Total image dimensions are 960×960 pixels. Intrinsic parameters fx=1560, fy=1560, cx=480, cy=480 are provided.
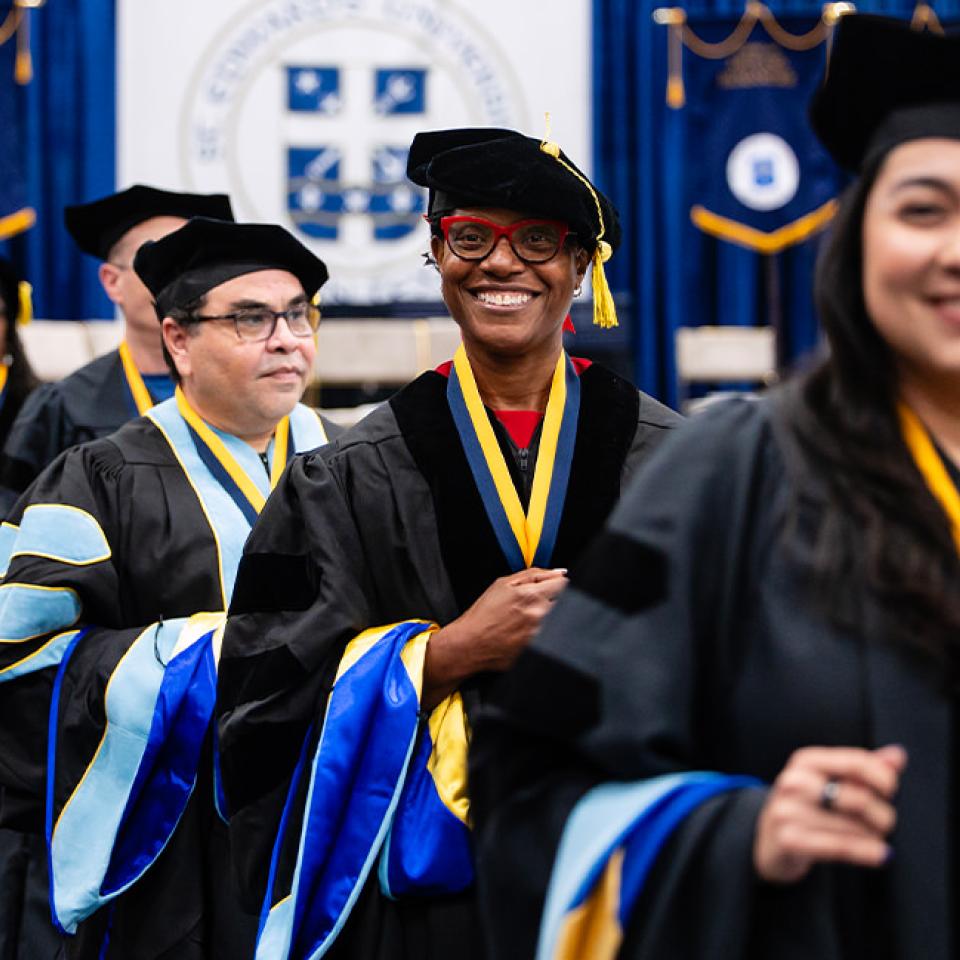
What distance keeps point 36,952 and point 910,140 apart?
2947 mm

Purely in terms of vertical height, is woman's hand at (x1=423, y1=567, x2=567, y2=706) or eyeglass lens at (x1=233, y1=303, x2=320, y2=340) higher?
eyeglass lens at (x1=233, y1=303, x2=320, y2=340)

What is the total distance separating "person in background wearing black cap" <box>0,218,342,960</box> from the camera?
3027mm

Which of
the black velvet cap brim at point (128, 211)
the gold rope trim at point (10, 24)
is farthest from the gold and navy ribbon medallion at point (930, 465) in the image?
the gold rope trim at point (10, 24)

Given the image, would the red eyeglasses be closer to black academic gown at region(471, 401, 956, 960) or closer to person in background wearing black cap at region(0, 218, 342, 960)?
person in background wearing black cap at region(0, 218, 342, 960)

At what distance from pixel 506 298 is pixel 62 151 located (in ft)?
27.0

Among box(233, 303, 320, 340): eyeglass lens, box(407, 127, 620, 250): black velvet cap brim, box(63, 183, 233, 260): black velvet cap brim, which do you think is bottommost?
box(233, 303, 320, 340): eyeglass lens

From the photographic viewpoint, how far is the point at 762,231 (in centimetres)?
1027

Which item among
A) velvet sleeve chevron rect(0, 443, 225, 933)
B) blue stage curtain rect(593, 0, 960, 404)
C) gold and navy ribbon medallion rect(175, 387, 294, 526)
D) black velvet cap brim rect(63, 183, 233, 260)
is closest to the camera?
velvet sleeve chevron rect(0, 443, 225, 933)

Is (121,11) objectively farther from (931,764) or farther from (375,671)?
(931,764)

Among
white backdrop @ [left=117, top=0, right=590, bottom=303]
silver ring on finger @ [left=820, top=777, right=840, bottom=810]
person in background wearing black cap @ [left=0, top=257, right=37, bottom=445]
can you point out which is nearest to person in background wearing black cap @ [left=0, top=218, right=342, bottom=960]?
person in background wearing black cap @ [left=0, top=257, right=37, bottom=445]

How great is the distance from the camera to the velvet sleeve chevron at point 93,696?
300 cm

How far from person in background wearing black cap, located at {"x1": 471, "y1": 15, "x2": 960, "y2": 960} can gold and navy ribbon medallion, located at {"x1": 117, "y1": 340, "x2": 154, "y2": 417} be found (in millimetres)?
2992

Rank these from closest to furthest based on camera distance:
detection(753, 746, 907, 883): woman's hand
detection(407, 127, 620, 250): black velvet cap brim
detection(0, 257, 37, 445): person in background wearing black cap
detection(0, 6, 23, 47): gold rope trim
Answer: detection(753, 746, 907, 883): woman's hand
detection(407, 127, 620, 250): black velvet cap brim
detection(0, 257, 37, 445): person in background wearing black cap
detection(0, 6, 23, 47): gold rope trim

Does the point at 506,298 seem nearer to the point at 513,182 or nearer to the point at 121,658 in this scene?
the point at 513,182
